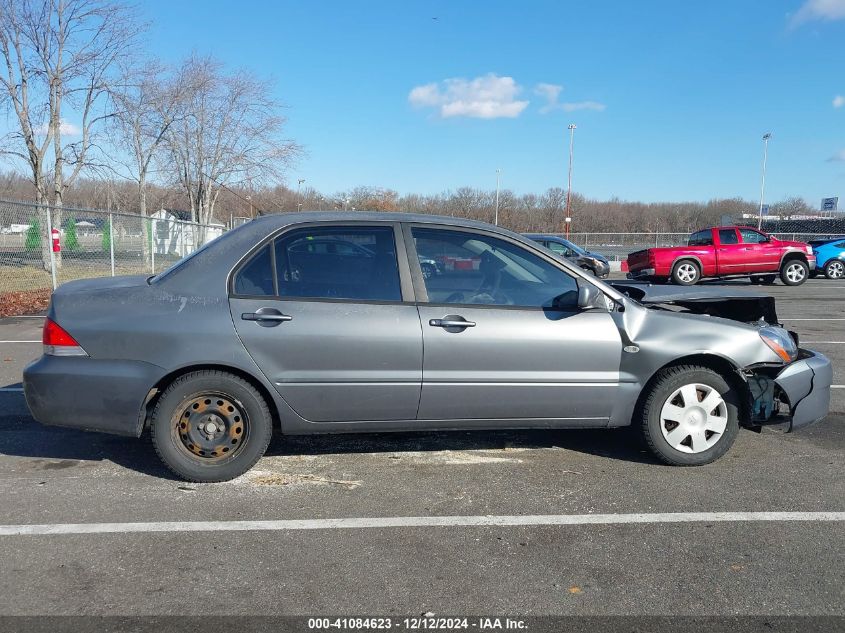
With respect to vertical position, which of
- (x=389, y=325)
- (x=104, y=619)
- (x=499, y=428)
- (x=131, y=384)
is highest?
(x=389, y=325)

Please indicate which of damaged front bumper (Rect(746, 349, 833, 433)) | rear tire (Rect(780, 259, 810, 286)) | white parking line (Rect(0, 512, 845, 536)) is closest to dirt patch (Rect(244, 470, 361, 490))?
white parking line (Rect(0, 512, 845, 536))

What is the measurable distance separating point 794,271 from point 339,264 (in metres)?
19.0

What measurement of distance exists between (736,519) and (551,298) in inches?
64.5

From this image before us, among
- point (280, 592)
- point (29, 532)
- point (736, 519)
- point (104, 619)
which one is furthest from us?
point (736, 519)

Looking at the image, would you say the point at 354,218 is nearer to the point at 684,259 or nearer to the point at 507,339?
the point at 507,339

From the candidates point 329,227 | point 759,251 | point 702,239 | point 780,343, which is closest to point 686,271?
point 702,239

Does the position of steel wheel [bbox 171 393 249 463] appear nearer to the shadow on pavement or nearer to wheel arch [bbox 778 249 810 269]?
the shadow on pavement

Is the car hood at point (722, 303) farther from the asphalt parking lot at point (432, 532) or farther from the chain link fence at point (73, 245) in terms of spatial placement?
the chain link fence at point (73, 245)

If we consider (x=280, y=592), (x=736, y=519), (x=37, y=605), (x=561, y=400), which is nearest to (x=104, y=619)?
(x=37, y=605)

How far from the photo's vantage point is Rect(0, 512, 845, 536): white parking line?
3.34m

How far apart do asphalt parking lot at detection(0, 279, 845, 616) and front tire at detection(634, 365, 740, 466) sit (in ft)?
0.52

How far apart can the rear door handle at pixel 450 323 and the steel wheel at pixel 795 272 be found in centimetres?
1842

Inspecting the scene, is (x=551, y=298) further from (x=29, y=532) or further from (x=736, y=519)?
(x=29, y=532)

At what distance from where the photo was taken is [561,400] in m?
4.04
